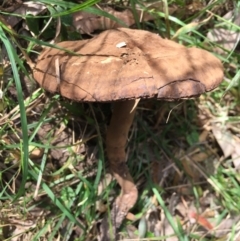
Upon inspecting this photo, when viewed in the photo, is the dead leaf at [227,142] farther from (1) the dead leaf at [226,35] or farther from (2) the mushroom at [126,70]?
(2) the mushroom at [126,70]

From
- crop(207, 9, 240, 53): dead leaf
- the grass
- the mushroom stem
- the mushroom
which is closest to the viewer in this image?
the mushroom

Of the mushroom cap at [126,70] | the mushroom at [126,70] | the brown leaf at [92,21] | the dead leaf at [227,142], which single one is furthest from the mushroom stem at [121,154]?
the dead leaf at [227,142]

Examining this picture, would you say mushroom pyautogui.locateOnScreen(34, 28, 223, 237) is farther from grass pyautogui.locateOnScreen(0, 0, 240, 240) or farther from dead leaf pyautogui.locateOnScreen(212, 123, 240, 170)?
dead leaf pyautogui.locateOnScreen(212, 123, 240, 170)

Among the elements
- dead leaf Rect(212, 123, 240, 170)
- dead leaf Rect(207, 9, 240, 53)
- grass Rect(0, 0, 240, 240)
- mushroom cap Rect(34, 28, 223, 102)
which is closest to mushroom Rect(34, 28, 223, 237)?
mushroom cap Rect(34, 28, 223, 102)

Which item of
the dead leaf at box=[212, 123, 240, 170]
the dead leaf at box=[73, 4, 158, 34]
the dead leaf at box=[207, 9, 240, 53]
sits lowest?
the dead leaf at box=[212, 123, 240, 170]

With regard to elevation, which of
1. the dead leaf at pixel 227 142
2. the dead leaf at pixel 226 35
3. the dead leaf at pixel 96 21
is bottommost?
the dead leaf at pixel 227 142

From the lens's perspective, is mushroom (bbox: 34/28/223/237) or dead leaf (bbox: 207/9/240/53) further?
dead leaf (bbox: 207/9/240/53)

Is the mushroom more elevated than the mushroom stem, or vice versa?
the mushroom

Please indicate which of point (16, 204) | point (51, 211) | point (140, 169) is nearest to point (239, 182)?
point (140, 169)
